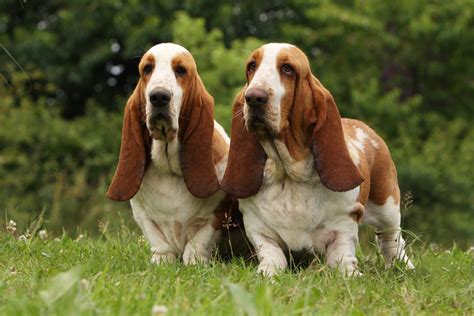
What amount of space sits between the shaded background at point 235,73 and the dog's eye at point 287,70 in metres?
9.03

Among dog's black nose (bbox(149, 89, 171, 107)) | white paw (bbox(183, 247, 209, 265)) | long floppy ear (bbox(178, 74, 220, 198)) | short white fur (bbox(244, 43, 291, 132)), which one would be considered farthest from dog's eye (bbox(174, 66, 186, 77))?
white paw (bbox(183, 247, 209, 265))

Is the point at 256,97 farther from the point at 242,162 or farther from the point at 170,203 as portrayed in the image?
the point at 170,203

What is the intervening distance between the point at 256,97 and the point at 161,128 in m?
0.76

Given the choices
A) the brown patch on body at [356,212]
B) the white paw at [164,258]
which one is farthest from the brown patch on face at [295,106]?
the white paw at [164,258]

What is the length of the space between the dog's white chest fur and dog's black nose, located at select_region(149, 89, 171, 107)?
1.37 ft

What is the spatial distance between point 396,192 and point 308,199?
3.67ft

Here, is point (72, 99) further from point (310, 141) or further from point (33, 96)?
point (310, 141)

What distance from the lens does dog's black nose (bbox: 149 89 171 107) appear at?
564 centimetres

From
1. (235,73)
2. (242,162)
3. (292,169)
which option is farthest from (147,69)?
(235,73)

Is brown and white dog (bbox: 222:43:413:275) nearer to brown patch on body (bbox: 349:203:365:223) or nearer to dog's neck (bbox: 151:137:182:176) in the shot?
brown patch on body (bbox: 349:203:365:223)

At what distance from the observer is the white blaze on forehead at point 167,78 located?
5703 millimetres

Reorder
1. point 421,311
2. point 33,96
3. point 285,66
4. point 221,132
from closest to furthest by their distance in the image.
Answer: point 421,311 → point 285,66 → point 221,132 → point 33,96

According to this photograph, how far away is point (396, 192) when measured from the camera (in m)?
6.64

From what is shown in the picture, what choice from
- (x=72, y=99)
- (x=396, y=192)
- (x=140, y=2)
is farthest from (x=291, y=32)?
(x=396, y=192)
